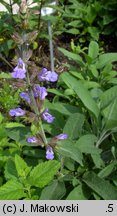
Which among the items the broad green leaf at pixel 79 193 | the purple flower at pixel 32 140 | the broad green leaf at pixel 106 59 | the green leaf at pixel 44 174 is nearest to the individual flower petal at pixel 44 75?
the purple flower at pixel 32 140

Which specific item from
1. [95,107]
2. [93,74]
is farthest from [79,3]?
[95,107]

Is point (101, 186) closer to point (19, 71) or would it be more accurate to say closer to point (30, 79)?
point (30, 79)

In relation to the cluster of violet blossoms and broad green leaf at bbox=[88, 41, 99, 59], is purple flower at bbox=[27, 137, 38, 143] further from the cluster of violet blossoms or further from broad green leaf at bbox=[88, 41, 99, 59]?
broad green leaf at bbox=[88, 41, 99, 59]

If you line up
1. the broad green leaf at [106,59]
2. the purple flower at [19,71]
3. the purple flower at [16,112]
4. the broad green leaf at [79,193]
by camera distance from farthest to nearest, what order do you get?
the broad green leaf at [106,59] → the broad green leaf at [79,193] → the purple flower at [16,112] → the purple flower at [19,71]

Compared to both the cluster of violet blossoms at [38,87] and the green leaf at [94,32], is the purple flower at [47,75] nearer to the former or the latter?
the cluster of violet blossoms at [38,87]

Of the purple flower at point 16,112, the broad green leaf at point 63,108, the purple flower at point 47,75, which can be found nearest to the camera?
the purple flower at point 47,75

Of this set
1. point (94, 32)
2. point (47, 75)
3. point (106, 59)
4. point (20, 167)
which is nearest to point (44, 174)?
point (20, 167)
